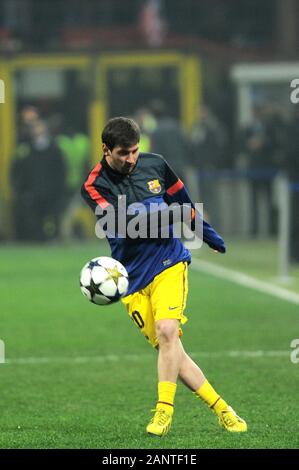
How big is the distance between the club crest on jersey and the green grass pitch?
1.37 m

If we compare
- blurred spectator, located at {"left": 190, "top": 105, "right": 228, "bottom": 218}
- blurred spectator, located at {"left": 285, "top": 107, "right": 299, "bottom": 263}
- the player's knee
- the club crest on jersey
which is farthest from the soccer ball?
blurred spectator, located at {"left": 190, "top": 105, "right": 228, "bottom": 218}

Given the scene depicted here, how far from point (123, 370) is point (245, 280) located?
7.25m

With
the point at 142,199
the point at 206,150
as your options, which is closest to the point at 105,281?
the point at 142,199

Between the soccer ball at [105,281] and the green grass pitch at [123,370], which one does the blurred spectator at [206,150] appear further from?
the soccer ball at [105,281]

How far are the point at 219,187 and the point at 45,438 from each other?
18.1 meters

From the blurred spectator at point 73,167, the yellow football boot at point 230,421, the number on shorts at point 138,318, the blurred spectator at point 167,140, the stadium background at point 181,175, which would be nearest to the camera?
the yellow football boot at point 230,421

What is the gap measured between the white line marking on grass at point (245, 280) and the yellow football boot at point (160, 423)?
7.28 m

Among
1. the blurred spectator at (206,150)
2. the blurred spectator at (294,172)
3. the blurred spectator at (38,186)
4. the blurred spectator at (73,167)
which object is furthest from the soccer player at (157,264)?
the blurred spectator at (73,167)

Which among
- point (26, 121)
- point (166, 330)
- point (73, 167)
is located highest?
point (166, 330)

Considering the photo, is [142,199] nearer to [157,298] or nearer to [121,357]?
[157,298]

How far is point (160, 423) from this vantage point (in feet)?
26.4

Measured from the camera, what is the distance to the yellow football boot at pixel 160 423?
8.04 m

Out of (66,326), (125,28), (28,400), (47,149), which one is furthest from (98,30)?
(28,400)

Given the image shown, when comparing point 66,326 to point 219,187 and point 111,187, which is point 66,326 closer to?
point 111,187
